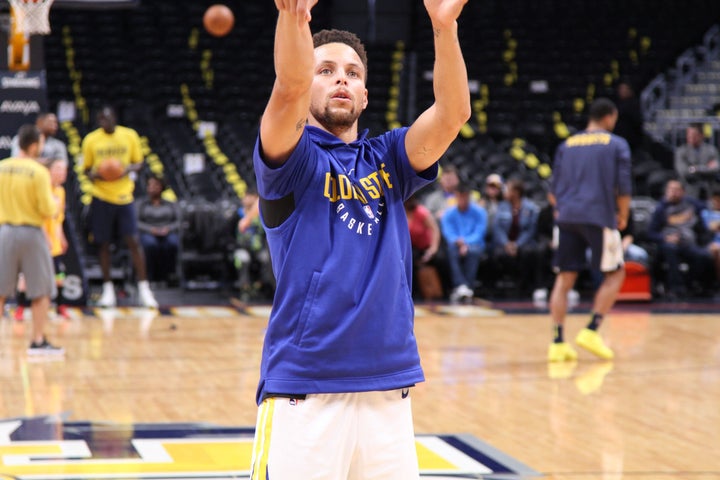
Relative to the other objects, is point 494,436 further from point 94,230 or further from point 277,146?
point 94,230

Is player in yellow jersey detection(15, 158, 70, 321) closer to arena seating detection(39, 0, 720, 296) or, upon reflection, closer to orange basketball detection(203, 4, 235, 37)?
orange basketball detection(203, 4, 235, 37)

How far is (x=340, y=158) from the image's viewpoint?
117 inches

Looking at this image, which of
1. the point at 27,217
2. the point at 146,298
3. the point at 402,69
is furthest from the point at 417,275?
the point at 402,69

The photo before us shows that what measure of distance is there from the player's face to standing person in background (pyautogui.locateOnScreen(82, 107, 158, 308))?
923 cm

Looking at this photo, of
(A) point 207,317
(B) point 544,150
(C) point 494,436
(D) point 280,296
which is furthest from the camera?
(B) point 544,150

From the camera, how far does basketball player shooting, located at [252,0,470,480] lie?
110 inches

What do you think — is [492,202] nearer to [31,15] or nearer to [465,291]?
[465,291]

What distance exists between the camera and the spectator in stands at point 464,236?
13508 millimetres

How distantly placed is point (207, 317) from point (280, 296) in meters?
9.06

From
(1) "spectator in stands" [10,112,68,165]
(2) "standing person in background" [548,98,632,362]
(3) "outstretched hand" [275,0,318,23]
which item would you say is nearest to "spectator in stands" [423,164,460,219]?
(1) "spectator in stands" [10,112,68,165]

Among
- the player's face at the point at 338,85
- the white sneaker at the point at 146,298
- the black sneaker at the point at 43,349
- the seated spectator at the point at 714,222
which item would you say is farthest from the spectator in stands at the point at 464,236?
the player's face at the point at 338,85

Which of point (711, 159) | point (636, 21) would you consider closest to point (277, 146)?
point (711, 159)

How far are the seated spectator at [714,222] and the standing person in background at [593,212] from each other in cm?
550

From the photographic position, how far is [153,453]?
5.59m
